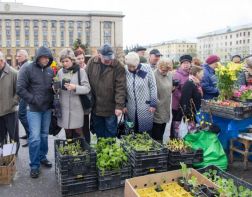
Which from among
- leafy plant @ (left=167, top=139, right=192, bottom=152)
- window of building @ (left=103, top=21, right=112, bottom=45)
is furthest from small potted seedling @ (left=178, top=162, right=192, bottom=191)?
window of building @ (left=103, top=21, right=112, bottom=45)

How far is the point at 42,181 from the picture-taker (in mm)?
4086

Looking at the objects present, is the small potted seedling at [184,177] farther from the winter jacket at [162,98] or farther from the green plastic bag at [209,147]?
the winter jacket at [162,98]

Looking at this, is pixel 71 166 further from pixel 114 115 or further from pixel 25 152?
pixel 25 152

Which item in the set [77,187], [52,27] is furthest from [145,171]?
[52,27]

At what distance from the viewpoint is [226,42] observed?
96.2 meters

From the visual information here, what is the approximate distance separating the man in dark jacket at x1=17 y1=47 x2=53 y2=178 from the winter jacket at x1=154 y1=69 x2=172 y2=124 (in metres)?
1.67

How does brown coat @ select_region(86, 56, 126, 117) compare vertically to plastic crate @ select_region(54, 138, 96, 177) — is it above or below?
above

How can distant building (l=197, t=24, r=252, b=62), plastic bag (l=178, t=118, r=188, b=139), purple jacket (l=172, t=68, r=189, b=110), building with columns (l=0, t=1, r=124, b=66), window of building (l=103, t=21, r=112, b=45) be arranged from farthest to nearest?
distant building (l=197, t=24, r=252, b=62), window of building (l=103, t=21, r=112, b=45), building with columns (l=0, t=1, r=124, b=66), purple jacket (l=172, t=68, r=189, b=110), plastic bag (l=178, t=118, r=188, b=139)

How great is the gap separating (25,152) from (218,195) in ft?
11.4

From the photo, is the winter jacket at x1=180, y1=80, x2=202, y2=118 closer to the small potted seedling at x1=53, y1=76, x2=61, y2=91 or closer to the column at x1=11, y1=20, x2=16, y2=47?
the small potted seedling at x1=53, y1=76, x2=61, y2=91

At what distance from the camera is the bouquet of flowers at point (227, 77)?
4.42m

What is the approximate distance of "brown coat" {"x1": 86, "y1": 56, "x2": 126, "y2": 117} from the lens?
4.36m

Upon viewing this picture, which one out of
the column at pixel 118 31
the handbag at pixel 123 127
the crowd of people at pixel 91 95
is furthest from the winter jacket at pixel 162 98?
the column at pixel 118 31

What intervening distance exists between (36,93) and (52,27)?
80.9 m
